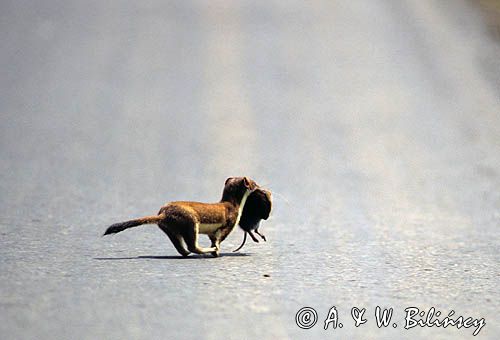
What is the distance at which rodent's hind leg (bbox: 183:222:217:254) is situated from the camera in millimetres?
7688

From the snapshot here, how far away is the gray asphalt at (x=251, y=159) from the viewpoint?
6.54 metres

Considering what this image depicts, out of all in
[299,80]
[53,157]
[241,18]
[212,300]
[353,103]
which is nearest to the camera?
[212,300]

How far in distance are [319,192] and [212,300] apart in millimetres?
5316

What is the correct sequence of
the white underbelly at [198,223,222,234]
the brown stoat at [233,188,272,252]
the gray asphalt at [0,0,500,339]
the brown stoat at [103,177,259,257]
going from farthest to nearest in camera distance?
1. the brown stoat at [233,188,272,252]
2. the white underbelly at [198,223,222,234]
3. the brown stoat at [103,177,259,257]
4. the gray asphalt at [0,0,500,339]

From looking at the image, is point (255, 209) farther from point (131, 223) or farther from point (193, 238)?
point (131, 223)

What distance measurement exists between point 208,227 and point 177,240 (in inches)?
8.8

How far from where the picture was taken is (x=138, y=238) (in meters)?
9.21

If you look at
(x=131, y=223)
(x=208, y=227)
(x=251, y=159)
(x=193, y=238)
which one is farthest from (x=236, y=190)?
(x=251, y=159)

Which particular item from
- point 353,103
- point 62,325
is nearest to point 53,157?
point 353,103

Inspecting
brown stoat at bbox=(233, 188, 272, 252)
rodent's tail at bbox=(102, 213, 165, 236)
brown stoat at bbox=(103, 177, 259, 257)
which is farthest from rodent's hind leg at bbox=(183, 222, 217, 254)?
brown stoat at bbox=(233, 188, 272, 252)

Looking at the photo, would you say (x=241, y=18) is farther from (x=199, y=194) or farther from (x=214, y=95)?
(x=199, y=194)

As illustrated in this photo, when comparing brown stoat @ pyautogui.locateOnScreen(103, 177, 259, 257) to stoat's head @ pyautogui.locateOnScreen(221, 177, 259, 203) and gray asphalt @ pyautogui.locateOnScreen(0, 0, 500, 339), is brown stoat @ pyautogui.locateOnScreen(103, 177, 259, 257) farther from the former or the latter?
Result: gray asphalt @ pyautogui.locateOnScreen(0, 0, 500, 339)

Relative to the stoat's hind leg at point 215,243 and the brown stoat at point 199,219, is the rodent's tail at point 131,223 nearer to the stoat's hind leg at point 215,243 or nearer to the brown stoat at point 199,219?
the brown stoat at point 199,219

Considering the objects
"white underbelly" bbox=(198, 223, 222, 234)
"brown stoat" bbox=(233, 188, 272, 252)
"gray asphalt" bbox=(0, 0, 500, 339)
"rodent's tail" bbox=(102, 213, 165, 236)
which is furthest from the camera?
"brown stoat" bbox=(233, 188, 272, 252)
